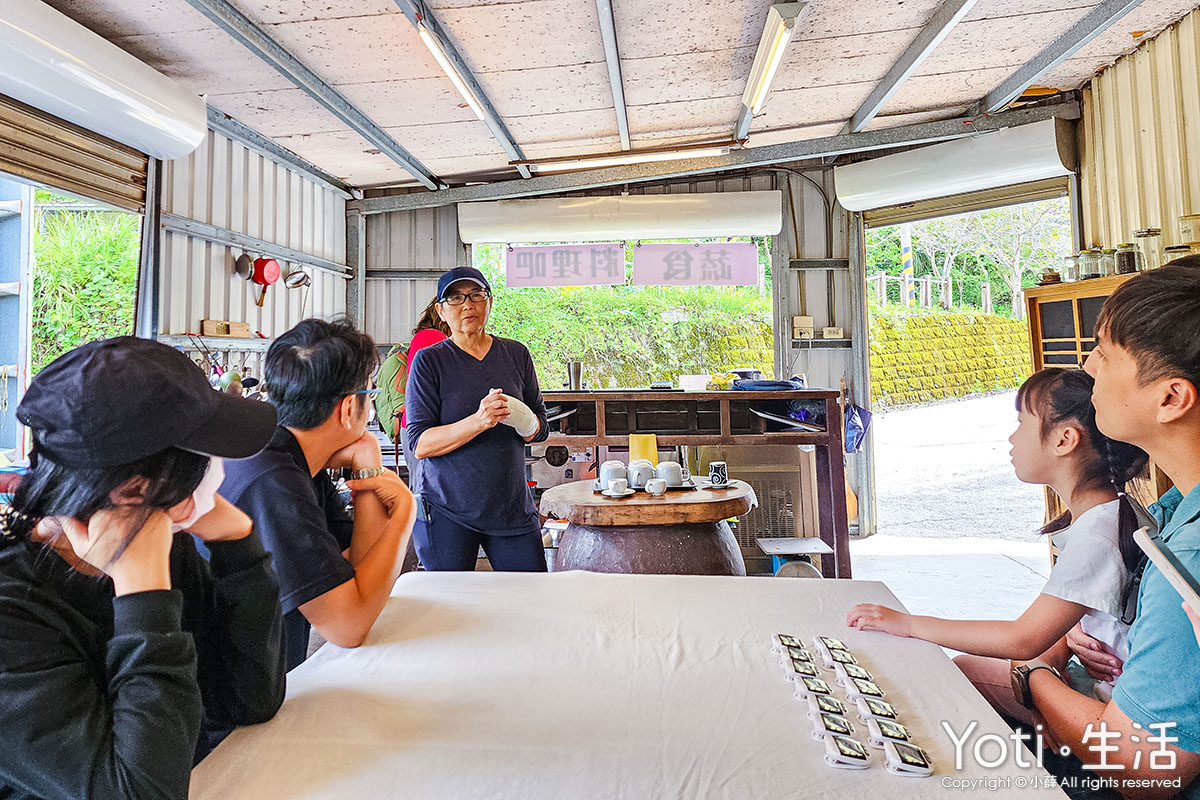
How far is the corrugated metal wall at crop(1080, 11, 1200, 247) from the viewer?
4.05 m

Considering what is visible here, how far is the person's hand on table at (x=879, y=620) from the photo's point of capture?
56.9 inches

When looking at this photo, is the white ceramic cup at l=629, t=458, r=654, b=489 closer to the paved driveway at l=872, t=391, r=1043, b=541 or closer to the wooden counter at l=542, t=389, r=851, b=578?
the wooden counter at l=542, t=389, r=851, b=578

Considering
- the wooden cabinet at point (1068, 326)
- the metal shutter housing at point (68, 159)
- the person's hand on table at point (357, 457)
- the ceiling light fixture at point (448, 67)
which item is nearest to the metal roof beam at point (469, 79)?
the ceiling light fixture at point (448, 67)

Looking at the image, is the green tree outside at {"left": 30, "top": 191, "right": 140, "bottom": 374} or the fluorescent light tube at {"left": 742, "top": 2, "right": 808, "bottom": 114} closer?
the fluorescent light tube at {"left": 742, "top": 2, "right": 808, "bottom": 114}

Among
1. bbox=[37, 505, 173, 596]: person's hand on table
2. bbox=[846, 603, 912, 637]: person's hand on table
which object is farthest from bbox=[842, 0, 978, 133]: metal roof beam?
bbox=[37, 505, 173, 596]: person's hand on table

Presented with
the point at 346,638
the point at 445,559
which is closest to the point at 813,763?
the point at 346,638

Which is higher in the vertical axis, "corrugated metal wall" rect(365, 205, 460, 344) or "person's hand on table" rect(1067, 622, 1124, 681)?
"corrugated metal wall" rect(365, 205, 460, 344)

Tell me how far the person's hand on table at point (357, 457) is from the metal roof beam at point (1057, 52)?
4555mm

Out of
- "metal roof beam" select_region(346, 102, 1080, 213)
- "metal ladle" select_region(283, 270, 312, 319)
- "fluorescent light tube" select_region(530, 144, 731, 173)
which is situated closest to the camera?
"metal roof beam" select_region(346, 102, 1080, 213)

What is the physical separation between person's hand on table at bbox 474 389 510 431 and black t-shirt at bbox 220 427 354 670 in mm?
920

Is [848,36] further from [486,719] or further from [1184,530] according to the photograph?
[486,719]

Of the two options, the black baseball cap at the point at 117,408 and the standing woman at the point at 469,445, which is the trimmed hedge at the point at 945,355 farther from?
the black baseball cap at the point at 117,408

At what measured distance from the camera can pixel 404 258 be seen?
23.4 feet

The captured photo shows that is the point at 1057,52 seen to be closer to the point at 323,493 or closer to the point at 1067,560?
the point at 1067,560
